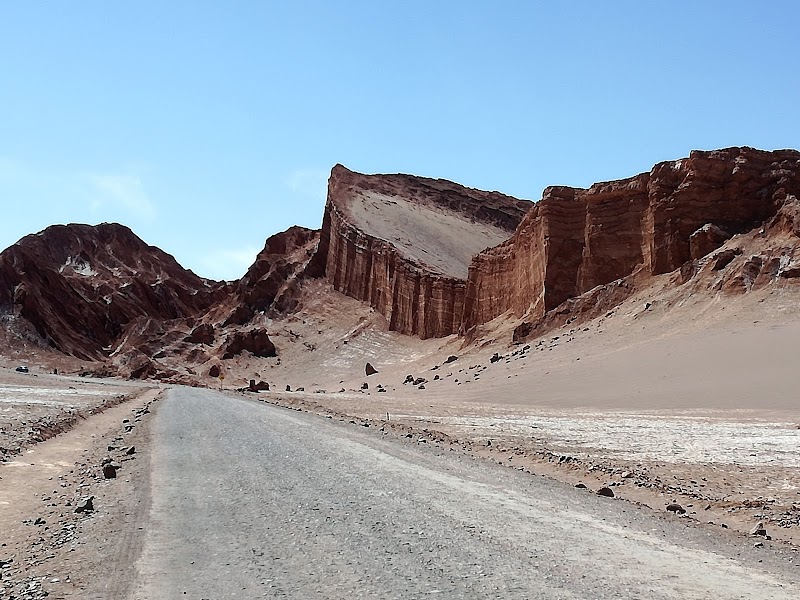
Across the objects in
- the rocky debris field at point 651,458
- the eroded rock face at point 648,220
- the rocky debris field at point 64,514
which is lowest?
the rocky debris field at point 64,514

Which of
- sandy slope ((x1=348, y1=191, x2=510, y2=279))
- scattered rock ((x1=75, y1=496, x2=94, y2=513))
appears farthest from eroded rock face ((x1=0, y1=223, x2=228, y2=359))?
scattered rock ((x1=75, y1=496, x2=94, y2=513))

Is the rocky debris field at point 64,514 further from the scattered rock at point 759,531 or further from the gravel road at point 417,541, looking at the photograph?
the scattered rock at point 759,531

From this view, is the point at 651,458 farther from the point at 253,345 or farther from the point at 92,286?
the point at 92,286

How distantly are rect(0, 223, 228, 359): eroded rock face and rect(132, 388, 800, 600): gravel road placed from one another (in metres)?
103

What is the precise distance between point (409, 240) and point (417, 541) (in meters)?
81.8

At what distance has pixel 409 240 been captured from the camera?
88.7m

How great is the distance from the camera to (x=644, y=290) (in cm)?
4350

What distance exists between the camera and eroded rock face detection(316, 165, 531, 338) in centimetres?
7388

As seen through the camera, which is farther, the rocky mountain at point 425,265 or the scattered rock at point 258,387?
the scattered rock at point 258,387

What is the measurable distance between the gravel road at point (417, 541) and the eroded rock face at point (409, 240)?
60.1 meters

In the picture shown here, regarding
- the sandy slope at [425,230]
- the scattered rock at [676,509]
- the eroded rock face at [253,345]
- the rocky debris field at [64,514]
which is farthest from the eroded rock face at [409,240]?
the scattered rock at [676,509]

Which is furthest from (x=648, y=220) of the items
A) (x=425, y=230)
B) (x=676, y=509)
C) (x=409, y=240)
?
(x=425, y=230)

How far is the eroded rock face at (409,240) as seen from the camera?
73.9 meters

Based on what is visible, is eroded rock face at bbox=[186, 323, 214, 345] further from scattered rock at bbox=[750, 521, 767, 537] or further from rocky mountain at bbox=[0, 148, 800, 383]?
scattered rock at bbox=[750, 521, 767, 537]
